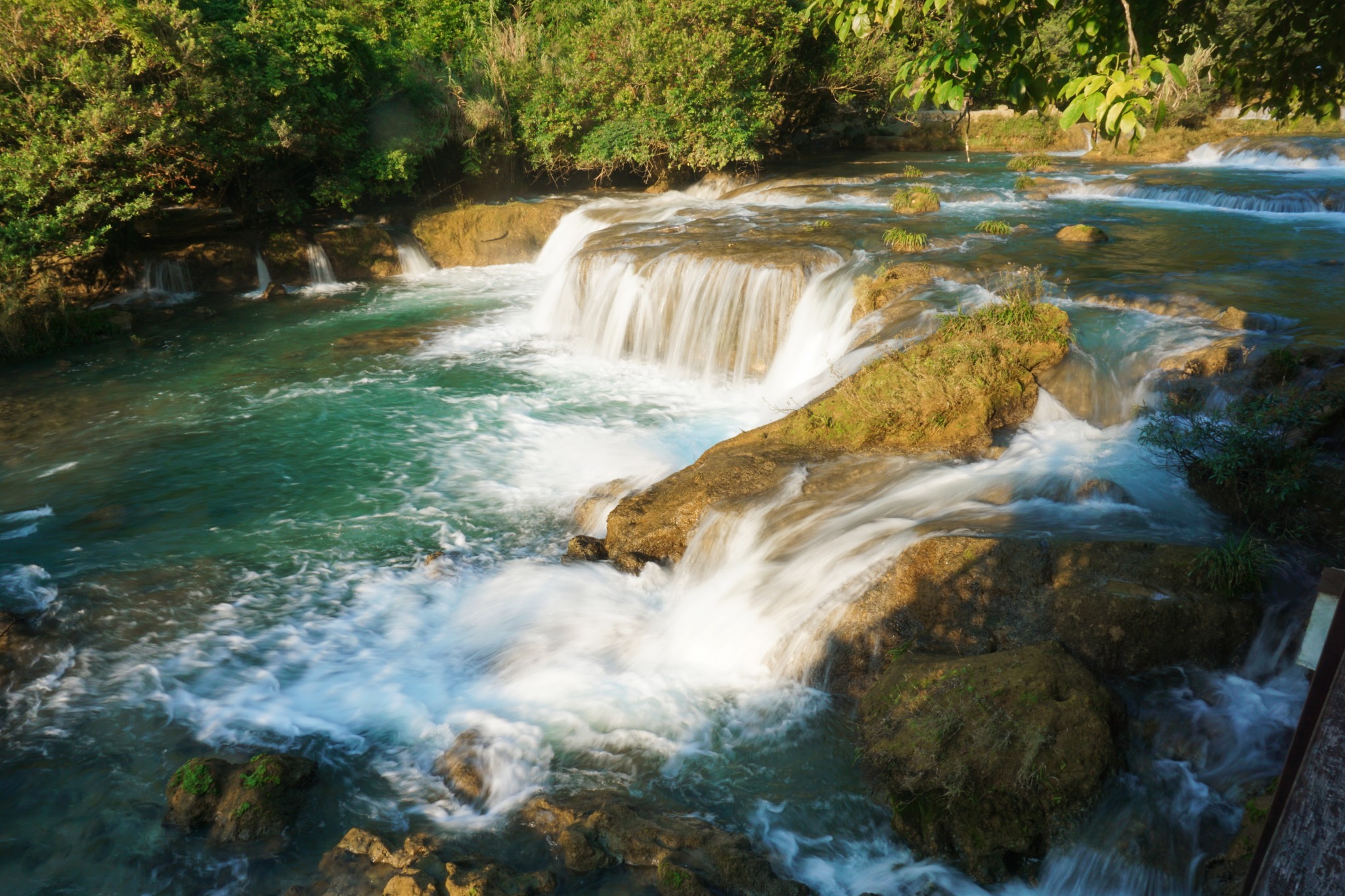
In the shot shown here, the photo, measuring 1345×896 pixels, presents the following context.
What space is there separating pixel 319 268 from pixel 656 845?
17.2 m

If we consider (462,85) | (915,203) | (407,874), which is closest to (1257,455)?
(407,874)

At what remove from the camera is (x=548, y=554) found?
27.6 ft

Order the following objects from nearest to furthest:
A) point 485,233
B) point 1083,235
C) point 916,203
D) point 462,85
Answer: point 1083,235 → point 916,203 → point 485,233 → point 462,85

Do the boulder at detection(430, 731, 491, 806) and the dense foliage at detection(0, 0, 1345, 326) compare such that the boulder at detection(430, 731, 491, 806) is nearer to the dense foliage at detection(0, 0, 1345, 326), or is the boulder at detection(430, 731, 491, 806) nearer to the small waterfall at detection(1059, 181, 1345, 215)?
the dense foliage at detection(0, 0, 1345, 326)

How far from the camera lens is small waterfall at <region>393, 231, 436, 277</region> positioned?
64.3ft

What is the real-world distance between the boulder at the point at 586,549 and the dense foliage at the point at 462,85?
5.03 m

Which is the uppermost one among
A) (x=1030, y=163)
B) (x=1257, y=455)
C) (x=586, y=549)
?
(x=1030, y=163)

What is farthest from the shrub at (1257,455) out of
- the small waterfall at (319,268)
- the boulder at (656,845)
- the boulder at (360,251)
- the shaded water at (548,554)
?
the small waterfall at (319,268)

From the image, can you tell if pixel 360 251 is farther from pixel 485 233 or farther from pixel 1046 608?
pixel 1046 608

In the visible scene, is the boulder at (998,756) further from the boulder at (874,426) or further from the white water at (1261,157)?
the white water at (1261,157)

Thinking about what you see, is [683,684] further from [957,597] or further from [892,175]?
[892,175]

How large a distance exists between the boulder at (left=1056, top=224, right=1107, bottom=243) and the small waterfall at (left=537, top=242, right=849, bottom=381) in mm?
3871

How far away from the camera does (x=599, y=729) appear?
5.98m

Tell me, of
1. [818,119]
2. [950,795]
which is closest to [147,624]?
[950,795]
